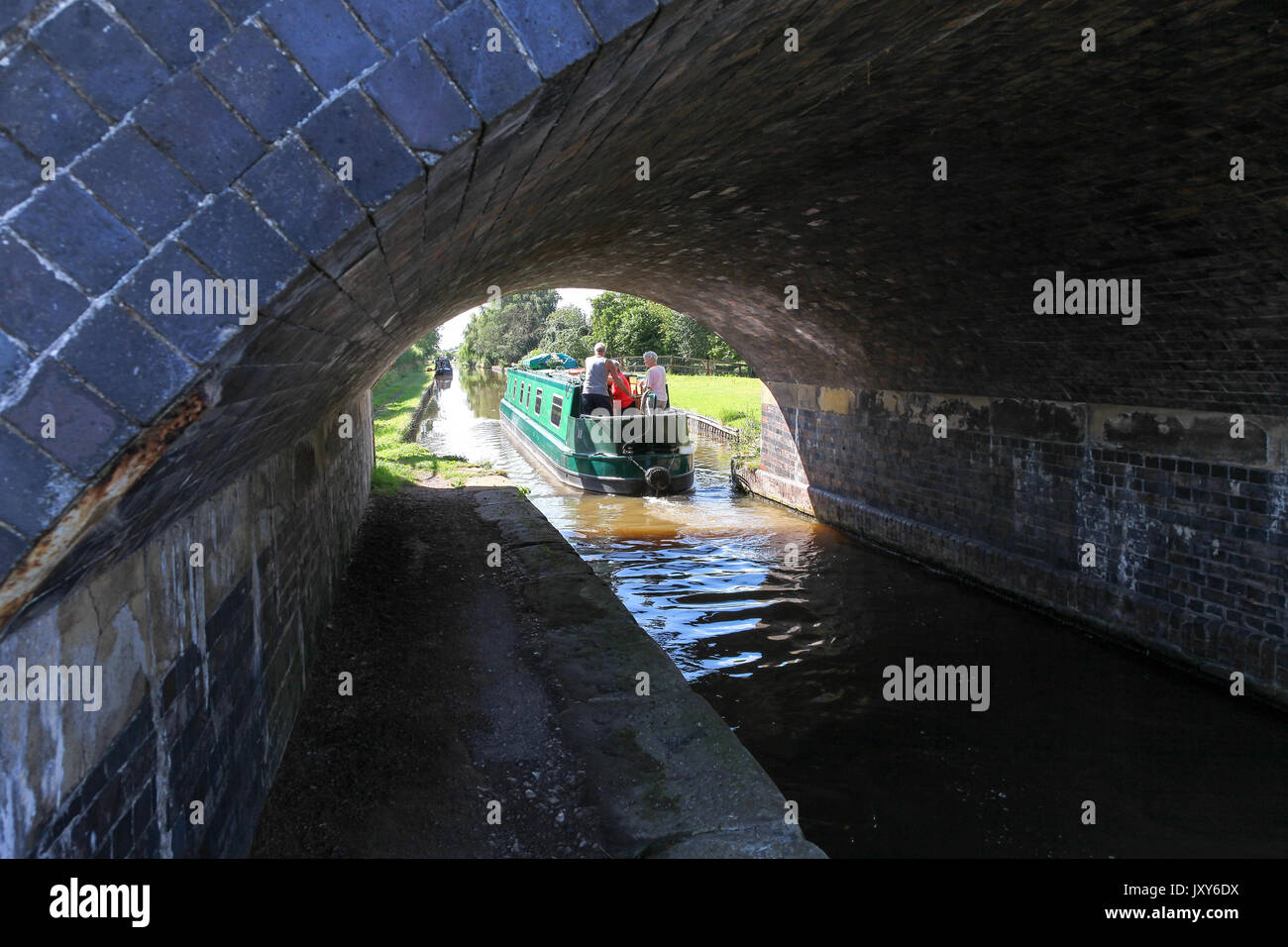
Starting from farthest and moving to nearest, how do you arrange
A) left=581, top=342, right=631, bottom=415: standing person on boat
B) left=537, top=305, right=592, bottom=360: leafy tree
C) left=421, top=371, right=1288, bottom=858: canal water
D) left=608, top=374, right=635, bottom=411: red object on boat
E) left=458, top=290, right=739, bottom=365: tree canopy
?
left=537, top=305, right=592, bottom=360: leafy tree, left=458, top=290, right=739, bottom=365: tree canopy, left=608, top=374, right=635, bottom=411: red object on boat, left=581, top=342, right=631, bottom=415: standing person on boat, left=421, top=371, right=1288, bottom=858: canal water

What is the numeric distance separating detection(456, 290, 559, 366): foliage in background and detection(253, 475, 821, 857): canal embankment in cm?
6030

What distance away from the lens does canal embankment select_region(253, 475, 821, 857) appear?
3744 mm

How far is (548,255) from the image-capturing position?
838cm

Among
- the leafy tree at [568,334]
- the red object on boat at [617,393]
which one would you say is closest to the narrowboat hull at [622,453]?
the red object on boat at [617,393]

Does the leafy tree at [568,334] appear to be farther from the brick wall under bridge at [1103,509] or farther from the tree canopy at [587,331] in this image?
the brick wall under bridge at [1103,509]

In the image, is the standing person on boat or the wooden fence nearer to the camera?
the standing person on boat

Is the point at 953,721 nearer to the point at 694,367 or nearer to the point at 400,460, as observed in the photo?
the point at 400,460

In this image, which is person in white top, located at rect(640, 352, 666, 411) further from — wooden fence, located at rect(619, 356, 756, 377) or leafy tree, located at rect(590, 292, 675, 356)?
leafy tree, located at rect(590, 292, 675, 356)

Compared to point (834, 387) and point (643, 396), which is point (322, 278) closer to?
point (834, 387)

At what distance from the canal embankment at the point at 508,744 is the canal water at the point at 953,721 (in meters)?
1.21

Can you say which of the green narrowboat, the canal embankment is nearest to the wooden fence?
the green narrowboat

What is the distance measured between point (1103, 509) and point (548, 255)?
5601 mm

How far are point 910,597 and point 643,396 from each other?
Result: 23.9 ft

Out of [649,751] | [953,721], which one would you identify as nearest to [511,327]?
[953,721]
